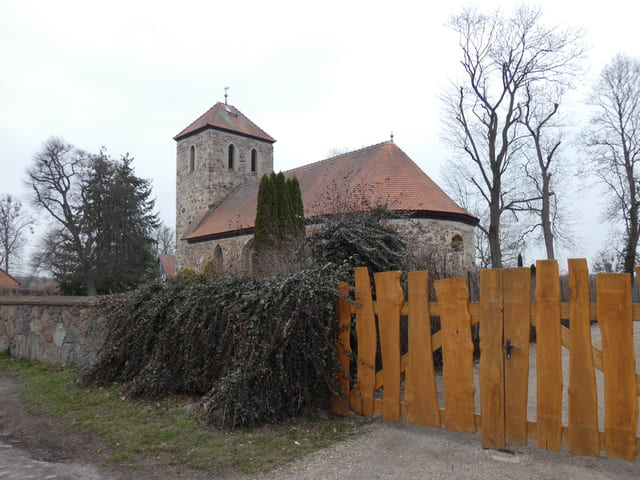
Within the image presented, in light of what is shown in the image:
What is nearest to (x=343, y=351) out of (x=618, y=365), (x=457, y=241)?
(x=618, y=365)

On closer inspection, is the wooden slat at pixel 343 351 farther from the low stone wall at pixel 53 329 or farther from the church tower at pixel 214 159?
the church tower at pixel 214 159

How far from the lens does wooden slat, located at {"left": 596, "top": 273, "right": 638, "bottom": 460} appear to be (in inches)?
122

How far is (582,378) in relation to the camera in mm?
3262

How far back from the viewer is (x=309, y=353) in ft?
13.9

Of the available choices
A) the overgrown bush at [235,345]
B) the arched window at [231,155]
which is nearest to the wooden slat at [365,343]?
the overgrown bush at [235,345]

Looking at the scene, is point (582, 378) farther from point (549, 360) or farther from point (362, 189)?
point (362, 189)

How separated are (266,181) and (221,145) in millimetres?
12865

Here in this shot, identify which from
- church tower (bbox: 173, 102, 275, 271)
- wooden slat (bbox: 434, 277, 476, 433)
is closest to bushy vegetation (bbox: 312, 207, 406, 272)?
wooden slat (bbox: 434, 277, 476, 433)

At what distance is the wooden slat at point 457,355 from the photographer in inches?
146

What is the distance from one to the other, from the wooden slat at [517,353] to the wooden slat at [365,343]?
126 cm

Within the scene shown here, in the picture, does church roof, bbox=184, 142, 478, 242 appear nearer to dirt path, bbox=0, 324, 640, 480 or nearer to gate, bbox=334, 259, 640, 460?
gate, bbox=334, 259, 640, 460

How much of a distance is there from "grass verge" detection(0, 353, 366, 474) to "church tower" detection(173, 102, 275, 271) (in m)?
21.3

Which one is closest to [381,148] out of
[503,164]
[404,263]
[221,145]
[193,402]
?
[503,164]

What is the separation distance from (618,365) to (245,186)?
81.5ft
